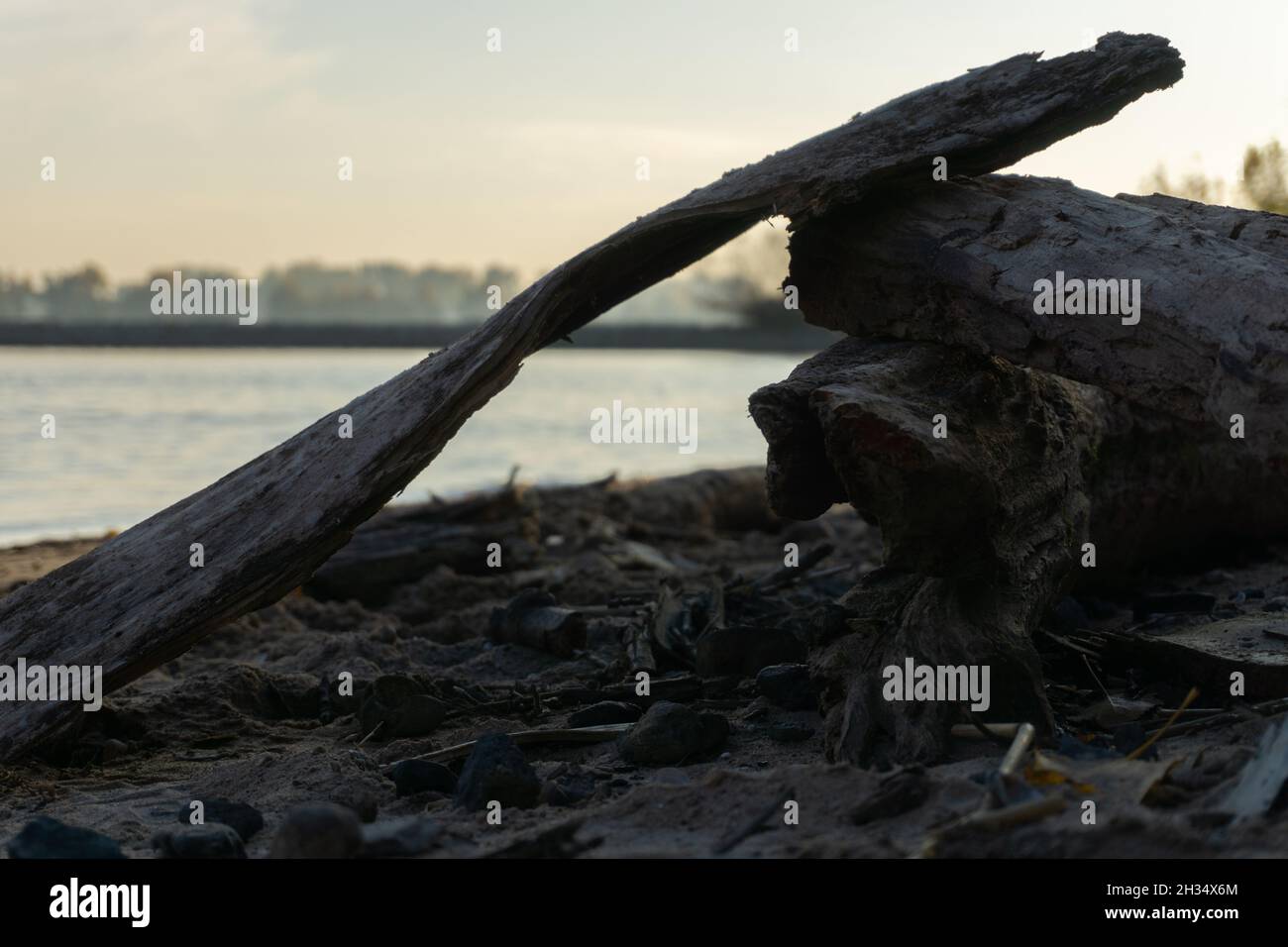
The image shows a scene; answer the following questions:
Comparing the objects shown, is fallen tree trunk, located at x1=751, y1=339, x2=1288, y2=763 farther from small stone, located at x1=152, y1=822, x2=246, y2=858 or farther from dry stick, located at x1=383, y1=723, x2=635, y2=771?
small stone, located at x1=152, y1=822, x2=246, y2=858

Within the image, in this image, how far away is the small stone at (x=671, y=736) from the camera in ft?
13.7

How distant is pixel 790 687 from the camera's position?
187 inches

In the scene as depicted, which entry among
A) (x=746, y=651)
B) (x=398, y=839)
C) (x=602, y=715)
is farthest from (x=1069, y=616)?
(x=398, y=839)

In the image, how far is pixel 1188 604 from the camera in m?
5.69

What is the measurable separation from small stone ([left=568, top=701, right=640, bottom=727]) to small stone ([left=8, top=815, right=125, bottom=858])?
1.79 meters

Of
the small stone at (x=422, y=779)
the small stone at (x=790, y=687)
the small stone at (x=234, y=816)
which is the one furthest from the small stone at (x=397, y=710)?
the small stone at (x=790, y=687)

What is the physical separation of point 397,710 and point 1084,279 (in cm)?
303

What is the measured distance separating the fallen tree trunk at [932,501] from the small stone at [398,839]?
4.65 ft

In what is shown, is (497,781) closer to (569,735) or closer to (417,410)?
(569,735)

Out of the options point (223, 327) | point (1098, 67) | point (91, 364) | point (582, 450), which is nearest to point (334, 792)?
point (1098, 67)

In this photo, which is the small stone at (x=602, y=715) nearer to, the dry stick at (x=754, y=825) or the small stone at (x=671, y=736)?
the small stone at (x=671, y=736)

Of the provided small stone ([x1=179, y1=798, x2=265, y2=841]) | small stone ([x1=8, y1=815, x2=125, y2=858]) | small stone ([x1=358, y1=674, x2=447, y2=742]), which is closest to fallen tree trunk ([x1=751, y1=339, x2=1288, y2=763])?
small stone ([x1=358, y1=674, x2=447, y2=742])

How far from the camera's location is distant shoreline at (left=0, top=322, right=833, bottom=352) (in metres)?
43.9
